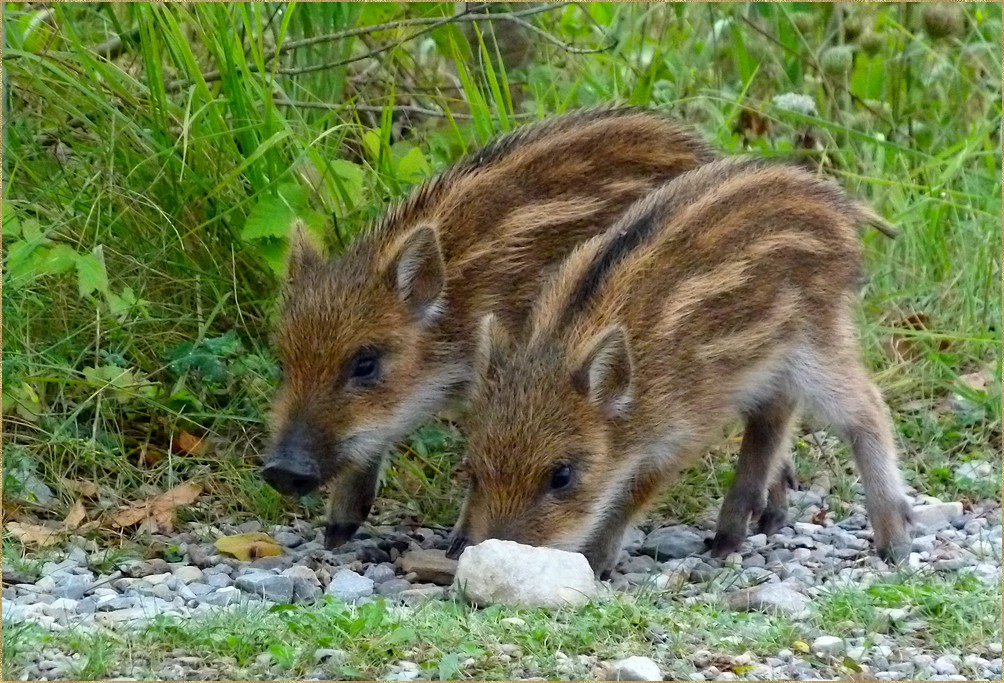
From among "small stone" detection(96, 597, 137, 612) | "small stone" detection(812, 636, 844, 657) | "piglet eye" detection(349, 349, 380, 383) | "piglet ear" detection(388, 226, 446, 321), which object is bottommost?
"small stone" detection(812, 636, 844, 657)

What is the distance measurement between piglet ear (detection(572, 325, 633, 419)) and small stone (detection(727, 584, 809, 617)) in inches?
30.2

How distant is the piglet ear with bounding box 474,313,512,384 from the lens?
5098 millimetres

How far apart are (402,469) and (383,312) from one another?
2.75 feet

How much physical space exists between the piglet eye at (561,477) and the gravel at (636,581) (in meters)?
Answer: 0.34

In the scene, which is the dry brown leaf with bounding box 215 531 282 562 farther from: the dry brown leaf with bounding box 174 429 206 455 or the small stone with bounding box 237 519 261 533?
the dry brown leaf with bounding box 174 429 206 455

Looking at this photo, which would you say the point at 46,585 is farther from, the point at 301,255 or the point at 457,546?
the point at 301,255

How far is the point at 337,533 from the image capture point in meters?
5.51

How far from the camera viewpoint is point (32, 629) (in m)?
4.16

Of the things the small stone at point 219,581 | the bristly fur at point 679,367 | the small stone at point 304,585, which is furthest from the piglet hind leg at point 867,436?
the small stone at point 219,581

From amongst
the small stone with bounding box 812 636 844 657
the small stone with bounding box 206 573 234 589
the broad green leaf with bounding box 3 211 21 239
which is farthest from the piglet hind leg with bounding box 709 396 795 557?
the broad green leaf with bounding box 3 211 21 239

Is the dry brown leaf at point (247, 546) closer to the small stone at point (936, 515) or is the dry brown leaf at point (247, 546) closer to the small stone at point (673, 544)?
the small stone at point (673, 544)

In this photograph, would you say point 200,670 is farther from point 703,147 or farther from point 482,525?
point 703,147

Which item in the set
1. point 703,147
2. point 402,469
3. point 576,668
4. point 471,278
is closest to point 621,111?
point 703,147

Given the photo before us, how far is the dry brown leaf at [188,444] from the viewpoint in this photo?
5.82 m
